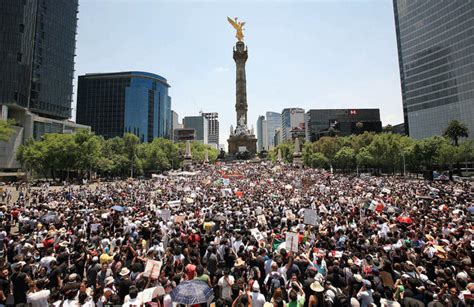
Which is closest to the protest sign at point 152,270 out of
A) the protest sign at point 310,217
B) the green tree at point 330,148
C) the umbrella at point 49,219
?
the protest sign at point 310,217

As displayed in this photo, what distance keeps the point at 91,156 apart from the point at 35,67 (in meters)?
41.6

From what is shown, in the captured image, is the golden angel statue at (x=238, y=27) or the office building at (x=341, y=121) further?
the office building at (x=341, y=121)

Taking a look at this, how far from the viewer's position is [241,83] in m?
102

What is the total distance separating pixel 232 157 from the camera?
8612 centimetres

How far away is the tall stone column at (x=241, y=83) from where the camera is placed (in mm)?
100750

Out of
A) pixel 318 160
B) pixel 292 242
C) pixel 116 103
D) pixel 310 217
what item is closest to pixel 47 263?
pixel 292 242

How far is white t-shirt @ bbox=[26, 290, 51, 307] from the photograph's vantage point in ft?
21.4

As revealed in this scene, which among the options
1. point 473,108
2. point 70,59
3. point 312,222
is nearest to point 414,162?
point 473,108

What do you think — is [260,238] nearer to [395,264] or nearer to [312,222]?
[312,222]

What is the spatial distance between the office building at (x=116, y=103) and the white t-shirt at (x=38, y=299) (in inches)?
5854

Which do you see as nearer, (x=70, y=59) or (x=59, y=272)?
(x=59, y=272)

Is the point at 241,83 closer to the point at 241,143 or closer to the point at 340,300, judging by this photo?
the point at 241,143

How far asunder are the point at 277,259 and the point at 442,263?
16.4 feet

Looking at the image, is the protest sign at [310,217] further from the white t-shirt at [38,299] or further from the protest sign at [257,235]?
the white t-shirt at [38,299]
